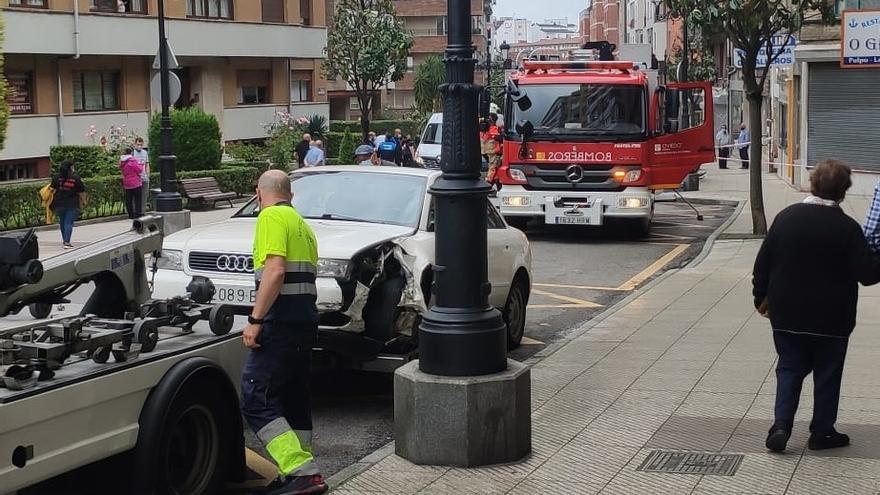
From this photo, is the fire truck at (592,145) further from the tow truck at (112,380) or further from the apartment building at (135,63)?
the apartment building at (135,63)

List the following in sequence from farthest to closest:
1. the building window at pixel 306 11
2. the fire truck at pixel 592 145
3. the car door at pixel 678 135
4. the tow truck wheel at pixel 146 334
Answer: the building window at pixel 306 11 → the car door at pixel 678 135 → the fire truck at pixel 592 145 → the tow truck wheel at pixel 146 334

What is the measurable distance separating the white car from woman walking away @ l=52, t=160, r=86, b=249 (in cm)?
1120

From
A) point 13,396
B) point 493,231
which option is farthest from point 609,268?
point 13,396

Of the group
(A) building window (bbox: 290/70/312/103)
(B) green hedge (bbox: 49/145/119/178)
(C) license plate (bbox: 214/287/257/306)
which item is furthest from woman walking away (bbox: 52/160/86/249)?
(A) building window (bbox: 290/70/312/103)

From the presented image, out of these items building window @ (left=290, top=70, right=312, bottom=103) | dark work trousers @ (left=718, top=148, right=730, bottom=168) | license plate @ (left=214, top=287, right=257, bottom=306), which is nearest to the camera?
license plate @ (left=214, top=287, right=257, bottom=306)

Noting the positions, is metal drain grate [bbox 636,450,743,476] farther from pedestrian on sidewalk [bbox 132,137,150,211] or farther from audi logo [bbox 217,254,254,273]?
pedestrian on sidewalk [bbox 132,137,150,211]

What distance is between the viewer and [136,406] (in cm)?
566

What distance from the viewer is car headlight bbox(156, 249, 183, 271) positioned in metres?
8.74

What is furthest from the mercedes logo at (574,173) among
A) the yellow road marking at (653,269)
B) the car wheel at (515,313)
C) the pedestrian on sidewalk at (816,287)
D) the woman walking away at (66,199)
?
the pedestrian on sidewalk at (816,287)

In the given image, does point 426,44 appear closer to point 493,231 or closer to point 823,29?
point 823,29

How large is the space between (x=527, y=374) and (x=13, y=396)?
2953mm

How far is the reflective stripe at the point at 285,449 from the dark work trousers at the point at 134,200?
19.1 m

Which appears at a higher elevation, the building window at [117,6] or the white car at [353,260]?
the building window at [117,6]

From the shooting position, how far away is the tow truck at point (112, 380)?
5105 millimetres
